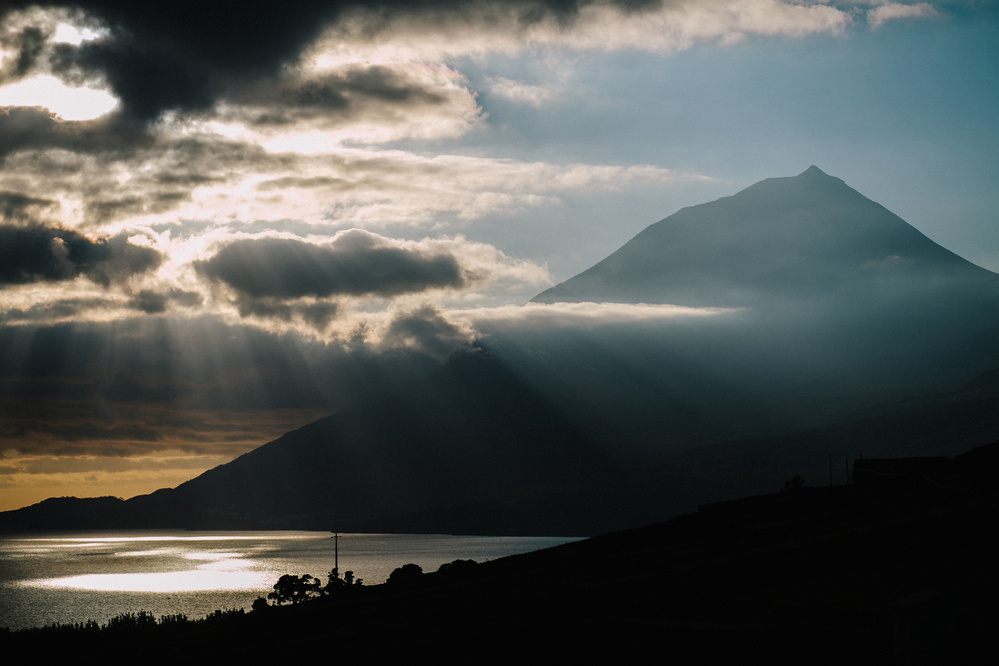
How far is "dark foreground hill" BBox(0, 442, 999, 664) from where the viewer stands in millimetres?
39531

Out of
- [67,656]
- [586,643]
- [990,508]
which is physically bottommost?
[67,656]

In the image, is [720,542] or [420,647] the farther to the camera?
[720,542]

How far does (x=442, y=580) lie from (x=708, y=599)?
3335cm

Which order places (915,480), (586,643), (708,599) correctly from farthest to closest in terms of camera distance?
(915,480) → (708,599) → (586,643)

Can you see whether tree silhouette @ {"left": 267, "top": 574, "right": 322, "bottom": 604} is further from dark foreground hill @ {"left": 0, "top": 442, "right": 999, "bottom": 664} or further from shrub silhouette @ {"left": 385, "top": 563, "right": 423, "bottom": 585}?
dark foreground hill @ {"left": 0, "top": 442, "right": 999, "bottom": 664}

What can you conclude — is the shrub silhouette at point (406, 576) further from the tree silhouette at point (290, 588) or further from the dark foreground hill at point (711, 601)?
the tree silhouette at point (290, 588)

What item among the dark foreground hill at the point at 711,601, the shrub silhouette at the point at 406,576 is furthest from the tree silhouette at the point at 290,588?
the dark foreground hill at the point at 711,601

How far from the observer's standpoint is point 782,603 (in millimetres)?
49438

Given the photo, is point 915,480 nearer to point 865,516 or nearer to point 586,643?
point 865,516

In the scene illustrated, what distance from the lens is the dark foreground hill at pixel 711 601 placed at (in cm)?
3953

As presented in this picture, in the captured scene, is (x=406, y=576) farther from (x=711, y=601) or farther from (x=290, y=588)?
(x=711, y=601)

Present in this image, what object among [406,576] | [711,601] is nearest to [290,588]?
[406,576]

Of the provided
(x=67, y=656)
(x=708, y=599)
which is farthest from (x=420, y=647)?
(x=67, y=656)

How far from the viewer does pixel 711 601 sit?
173 feet
